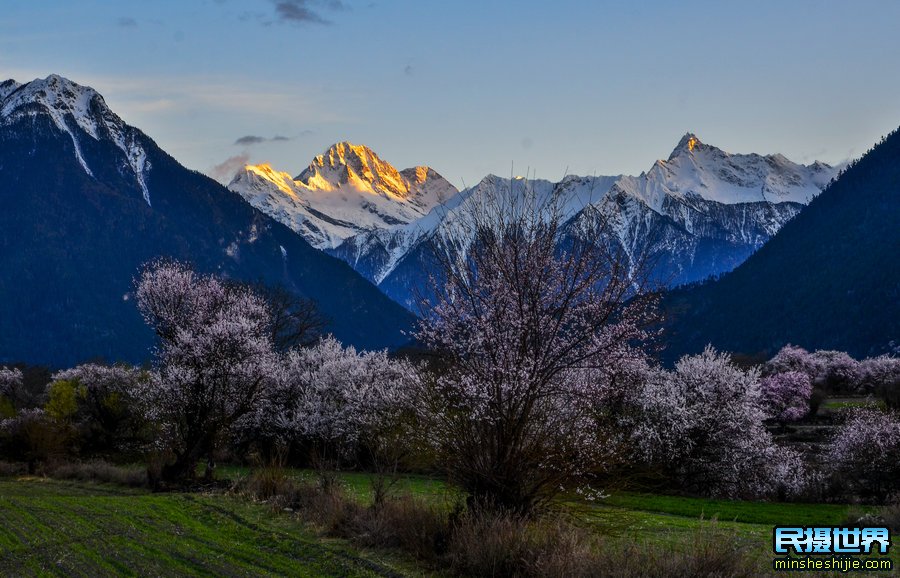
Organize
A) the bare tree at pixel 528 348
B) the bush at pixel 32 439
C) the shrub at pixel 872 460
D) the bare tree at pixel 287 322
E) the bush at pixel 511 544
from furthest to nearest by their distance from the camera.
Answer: the bare tree at pixel 287 322
the bush at pixel 32 439
the shrub at pixel 872 460
the bare tree at pixel 528 348
the bush at pixel 511 544

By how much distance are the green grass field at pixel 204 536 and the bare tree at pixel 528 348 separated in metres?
1.30

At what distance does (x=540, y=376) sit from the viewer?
53.1ft

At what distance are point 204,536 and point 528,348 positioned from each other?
9.69 m

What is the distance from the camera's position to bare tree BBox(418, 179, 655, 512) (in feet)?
52.4

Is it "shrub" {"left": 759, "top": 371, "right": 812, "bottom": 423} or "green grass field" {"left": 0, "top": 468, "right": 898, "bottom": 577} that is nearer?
"green grass field" {"left": 0, "top": 468, "right": 898, "bottom": 577}

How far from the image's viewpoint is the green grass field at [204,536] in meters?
15.8

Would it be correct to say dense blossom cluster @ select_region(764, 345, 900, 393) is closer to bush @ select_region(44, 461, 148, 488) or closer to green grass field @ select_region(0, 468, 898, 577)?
green grass field @ select_region(0, 468, 898, 577)

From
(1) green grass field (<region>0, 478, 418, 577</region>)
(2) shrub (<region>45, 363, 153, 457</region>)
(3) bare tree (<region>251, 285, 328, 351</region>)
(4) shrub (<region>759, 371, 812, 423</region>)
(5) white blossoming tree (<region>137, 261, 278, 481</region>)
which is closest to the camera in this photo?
(1) green grass field (<region>0, 478, 418, 577</region>)

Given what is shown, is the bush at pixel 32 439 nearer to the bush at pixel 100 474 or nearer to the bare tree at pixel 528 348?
the bush at pixel 100 474

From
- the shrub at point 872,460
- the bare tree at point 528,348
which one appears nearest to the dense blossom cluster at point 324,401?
the shrub at point 872,460

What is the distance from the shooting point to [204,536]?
19.4 m

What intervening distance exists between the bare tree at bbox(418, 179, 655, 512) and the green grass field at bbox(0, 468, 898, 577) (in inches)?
51.2

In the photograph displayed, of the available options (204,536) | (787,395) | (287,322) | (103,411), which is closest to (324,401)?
(103,411)

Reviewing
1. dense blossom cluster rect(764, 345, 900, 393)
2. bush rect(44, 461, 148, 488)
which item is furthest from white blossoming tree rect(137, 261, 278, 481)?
dense blossom cluster rect(764, 345, 900, 393)
